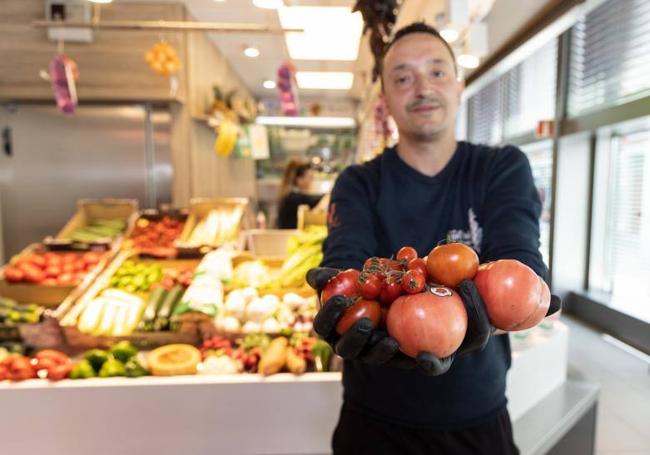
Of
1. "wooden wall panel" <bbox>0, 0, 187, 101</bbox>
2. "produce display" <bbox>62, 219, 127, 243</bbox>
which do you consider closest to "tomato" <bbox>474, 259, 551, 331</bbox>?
"produce display" <bbox>62, 219, 127, 243</bbox>

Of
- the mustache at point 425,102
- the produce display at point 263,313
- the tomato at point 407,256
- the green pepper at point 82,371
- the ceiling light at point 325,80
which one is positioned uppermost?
the ceiling light at point 325,80

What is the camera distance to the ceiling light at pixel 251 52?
19.8 feet

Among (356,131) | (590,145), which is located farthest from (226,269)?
(356,131)

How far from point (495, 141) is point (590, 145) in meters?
2.06

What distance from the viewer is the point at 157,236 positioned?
11.5ft

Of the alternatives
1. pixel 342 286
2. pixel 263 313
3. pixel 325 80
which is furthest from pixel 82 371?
pixel 325 80

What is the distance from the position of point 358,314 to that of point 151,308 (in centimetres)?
178

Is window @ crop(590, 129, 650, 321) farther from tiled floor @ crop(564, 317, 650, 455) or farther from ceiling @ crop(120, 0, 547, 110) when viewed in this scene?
ceiling @ crop(120, 0, 547, 110)

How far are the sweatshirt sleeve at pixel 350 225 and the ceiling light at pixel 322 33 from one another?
9.62 ft

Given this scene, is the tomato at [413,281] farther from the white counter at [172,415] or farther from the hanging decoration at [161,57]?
the hanging decoration at [161,57]

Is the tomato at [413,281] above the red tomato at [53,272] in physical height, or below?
above

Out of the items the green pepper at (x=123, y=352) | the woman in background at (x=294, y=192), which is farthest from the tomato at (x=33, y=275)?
the woman in background at (x=294, y=192)

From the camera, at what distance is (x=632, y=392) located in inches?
115

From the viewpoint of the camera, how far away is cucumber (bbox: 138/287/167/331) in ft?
7.23
